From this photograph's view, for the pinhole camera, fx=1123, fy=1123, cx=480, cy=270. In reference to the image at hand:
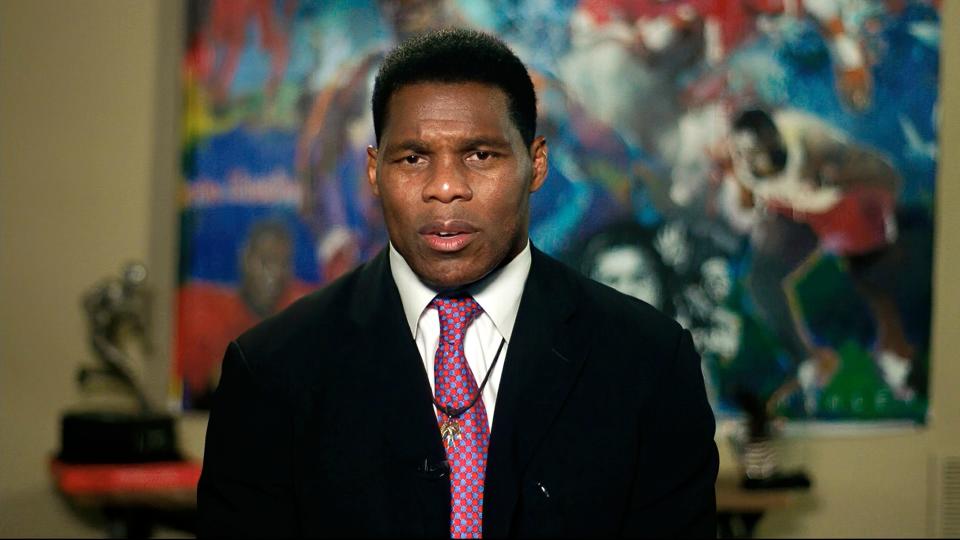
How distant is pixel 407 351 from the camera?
1.26 m

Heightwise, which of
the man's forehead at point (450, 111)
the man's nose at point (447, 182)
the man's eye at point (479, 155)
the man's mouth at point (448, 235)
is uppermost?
the man's forehead at point (450, 111)

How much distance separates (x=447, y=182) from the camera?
120 cm

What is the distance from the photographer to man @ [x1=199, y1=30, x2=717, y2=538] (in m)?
1.20

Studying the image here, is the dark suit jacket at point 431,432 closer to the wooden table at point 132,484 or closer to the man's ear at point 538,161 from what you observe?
the man's ear at point 538,161

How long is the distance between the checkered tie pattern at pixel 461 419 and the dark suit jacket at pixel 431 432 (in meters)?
0.02

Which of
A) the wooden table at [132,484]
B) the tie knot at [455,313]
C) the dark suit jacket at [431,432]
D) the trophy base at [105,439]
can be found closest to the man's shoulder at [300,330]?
the dark suit jacket at [431,432]

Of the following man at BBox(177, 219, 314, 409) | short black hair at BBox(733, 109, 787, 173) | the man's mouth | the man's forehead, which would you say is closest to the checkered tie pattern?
the man's mouth

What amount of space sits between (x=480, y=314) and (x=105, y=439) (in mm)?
2336

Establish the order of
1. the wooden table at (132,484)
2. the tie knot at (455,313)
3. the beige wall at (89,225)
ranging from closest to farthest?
the tie knot at (455,313) < the wooden table at (132,484) < the beige wall at (89,225)

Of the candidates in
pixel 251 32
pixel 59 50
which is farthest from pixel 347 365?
pixel 59 50

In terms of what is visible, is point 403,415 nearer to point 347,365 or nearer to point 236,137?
point 347,365

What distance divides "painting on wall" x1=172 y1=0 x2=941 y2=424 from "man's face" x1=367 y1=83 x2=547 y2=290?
229 centimetres

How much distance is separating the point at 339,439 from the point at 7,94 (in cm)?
293

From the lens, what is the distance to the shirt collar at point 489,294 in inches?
51.4
